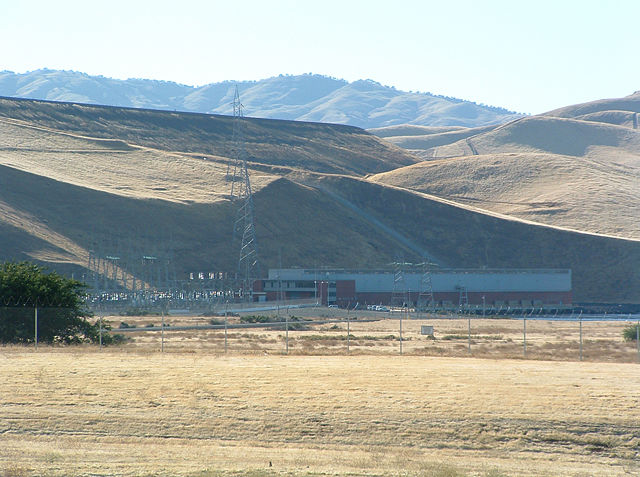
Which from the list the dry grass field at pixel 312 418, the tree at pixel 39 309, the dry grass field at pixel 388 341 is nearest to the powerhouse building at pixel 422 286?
the dry grass field at pixel 388 341

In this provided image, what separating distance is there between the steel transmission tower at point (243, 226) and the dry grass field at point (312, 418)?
61.6 metres

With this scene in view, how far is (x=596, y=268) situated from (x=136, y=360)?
12219cm

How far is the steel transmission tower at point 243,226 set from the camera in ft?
356

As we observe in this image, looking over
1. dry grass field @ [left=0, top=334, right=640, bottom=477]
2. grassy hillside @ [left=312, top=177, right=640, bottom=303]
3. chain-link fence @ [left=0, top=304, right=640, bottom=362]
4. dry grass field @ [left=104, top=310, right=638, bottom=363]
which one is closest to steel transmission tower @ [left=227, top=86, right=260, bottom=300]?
chain-link fence @ [left=0, top=304, right=640, bottom=362]

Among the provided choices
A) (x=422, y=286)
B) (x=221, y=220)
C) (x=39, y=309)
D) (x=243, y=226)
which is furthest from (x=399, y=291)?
(x=39, y=309)

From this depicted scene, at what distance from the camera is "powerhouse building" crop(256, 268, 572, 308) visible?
11488cm

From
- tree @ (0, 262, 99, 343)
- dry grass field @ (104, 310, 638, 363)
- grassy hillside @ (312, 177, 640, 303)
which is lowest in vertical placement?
dry grass field @ (104, 310, 638, 363)

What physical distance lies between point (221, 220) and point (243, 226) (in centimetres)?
448

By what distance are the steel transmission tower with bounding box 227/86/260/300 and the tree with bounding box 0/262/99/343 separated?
47274 millimetres

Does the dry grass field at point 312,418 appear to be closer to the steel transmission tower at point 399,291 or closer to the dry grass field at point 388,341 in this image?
the dry grass field at point 388,341

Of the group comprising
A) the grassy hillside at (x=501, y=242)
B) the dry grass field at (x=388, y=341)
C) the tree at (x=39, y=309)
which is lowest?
the dry grass field at (x=388, y=341)

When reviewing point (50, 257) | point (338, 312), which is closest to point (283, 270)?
point (338, 312)

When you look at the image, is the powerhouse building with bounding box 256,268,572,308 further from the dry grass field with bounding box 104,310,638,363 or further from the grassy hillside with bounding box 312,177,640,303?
the dry grass field with bounding box 104,310,638,363

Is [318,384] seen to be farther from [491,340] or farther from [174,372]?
[491,340]
